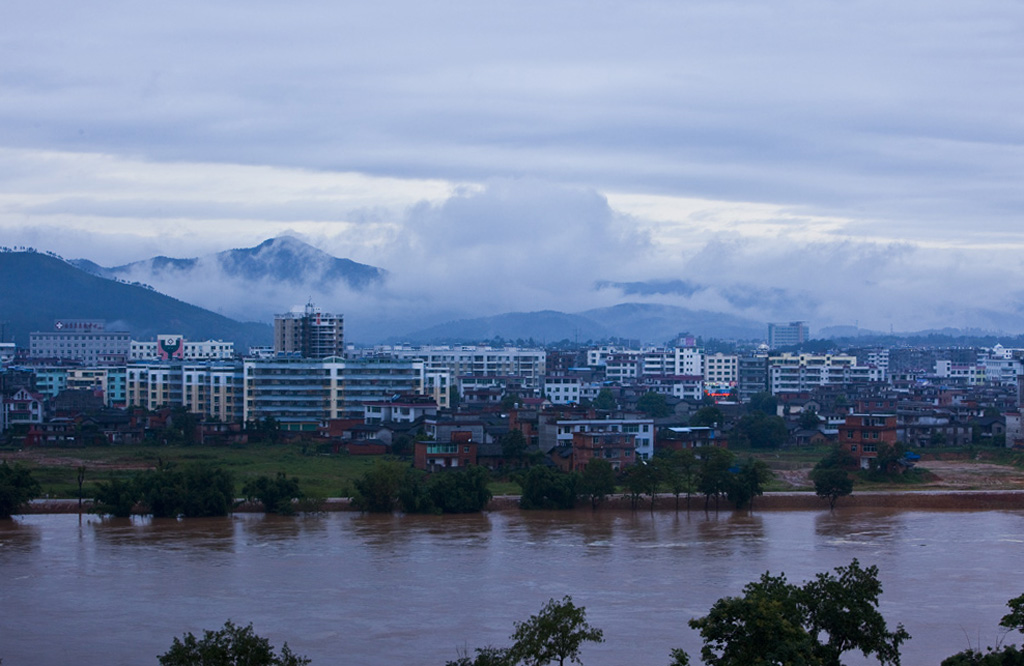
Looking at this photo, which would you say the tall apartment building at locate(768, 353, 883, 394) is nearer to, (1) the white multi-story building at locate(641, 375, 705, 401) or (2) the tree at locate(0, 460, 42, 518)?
(1) the white multi-story building at locate(641, 375, 705, 401)

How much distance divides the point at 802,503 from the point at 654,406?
19205 mm

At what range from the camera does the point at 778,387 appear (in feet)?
179

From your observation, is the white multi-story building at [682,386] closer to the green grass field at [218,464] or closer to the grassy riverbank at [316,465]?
the grassy riverbank at [316,465]

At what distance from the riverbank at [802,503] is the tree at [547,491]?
0.26 metres

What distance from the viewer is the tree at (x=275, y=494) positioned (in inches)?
836

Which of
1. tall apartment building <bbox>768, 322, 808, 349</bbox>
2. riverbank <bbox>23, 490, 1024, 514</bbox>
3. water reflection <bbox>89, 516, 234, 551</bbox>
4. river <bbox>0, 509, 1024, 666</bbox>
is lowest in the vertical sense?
river <bbox>0, 509, 1024, 666</bbox>

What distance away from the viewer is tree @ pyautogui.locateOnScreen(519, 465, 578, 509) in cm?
2183

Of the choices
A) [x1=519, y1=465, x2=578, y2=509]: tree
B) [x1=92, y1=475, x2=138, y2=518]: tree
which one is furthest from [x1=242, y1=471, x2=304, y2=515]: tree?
[x1=519, y1=465, x2=578, y2=509]: tree

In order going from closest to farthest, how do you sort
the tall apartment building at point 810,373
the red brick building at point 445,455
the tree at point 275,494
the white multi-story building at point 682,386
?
the tree at point 275,494 → the red brick building at point 445,455 → the white multi-story building at point 682,386 → the tall apartment building at point 810,373

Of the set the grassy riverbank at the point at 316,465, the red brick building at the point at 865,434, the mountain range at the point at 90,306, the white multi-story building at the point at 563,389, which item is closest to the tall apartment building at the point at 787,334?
the mountain range at the point at 90,306

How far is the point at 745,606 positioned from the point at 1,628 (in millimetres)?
8361

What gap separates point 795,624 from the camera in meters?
8.50

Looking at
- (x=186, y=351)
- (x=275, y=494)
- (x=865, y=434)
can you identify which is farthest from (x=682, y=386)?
(x=275, y=494)

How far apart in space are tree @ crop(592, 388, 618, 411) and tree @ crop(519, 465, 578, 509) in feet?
63.7
